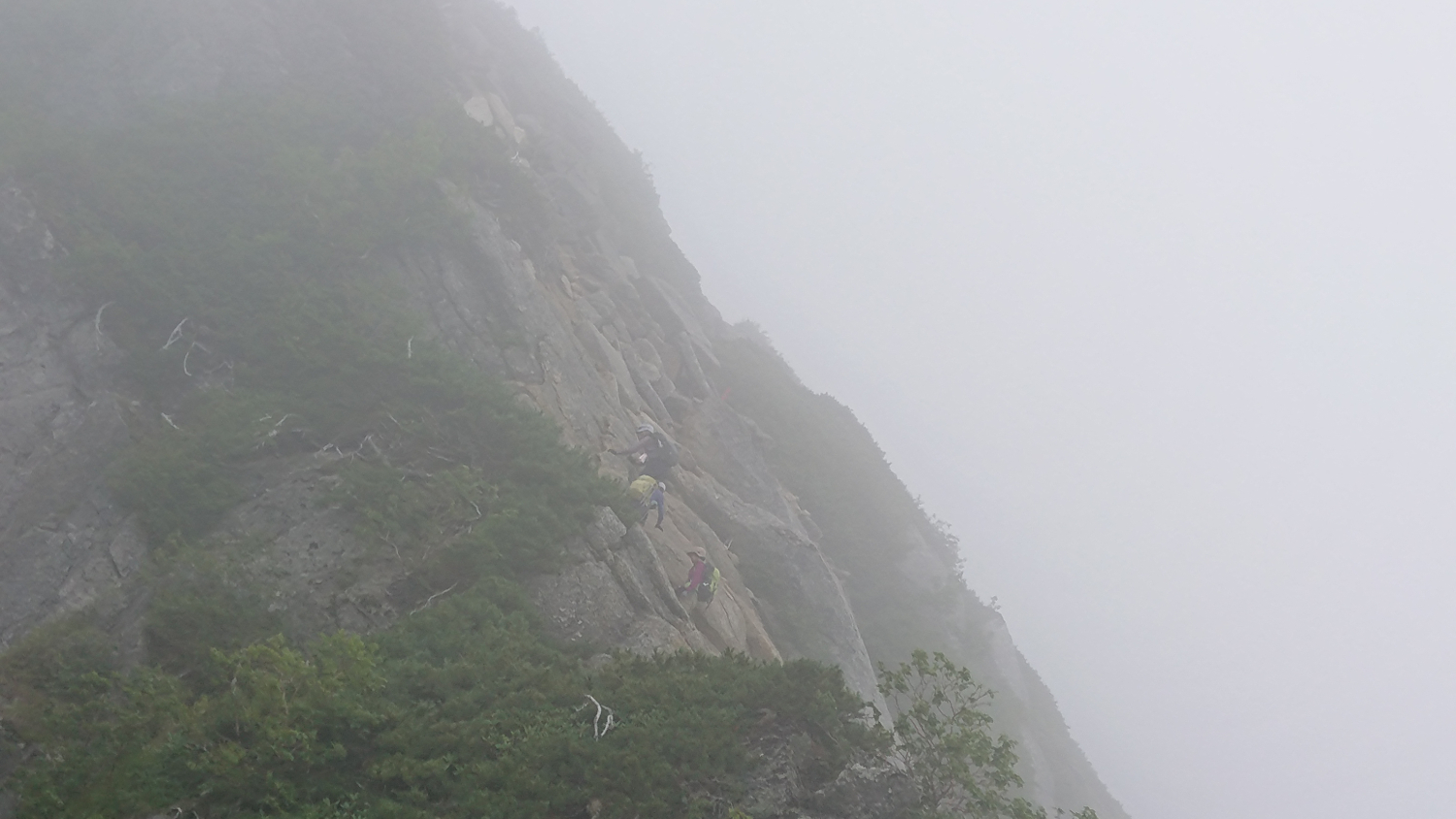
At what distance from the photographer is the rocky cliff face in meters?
10.9

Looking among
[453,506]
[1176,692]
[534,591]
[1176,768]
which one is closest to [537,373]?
[453,506]

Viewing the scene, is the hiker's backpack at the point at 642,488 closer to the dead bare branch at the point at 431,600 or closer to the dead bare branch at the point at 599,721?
the dead bare branch at the point at 431,600

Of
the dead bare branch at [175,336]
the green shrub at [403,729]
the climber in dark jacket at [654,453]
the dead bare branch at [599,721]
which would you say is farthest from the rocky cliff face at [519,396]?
the dead bare branch at [599,721]

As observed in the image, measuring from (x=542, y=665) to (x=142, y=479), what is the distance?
6930 mm

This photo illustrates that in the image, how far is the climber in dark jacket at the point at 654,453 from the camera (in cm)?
1641

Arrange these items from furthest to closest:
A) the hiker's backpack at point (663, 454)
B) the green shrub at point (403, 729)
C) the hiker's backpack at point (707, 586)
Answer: the hiker's backpack at point (663, 454), the hiker's backpack at point (707, 586), the green shrub at point (403, 729)

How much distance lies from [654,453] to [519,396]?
3.02 metres

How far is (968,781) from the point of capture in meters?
8.20

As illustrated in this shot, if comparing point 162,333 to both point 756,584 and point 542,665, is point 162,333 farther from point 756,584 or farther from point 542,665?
point 756,584

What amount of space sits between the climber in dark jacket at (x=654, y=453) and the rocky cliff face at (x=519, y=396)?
544 mm

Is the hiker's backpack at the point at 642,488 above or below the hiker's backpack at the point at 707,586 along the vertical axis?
above

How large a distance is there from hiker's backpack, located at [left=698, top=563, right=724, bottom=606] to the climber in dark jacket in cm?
246

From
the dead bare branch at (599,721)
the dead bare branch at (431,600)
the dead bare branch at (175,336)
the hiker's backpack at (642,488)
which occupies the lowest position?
the dead bare branch at (175,336)

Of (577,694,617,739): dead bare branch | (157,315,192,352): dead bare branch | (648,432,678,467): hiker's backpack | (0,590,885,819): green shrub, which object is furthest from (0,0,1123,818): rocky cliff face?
(577,694,617,739): dead bare branch
